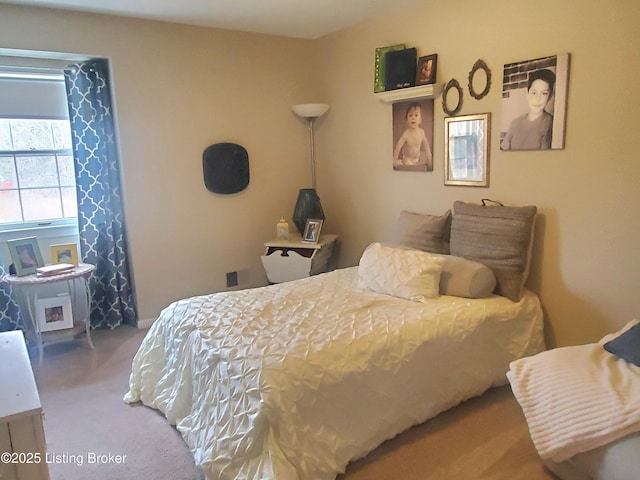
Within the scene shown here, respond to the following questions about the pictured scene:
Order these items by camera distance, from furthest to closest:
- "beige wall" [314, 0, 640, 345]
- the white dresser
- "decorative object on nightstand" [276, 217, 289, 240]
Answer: "decorative object on nightstand" [276, 217, 289, 240] → "beige wall" [314, 0, 640, 345] → the white dresser

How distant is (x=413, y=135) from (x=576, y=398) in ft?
6.93

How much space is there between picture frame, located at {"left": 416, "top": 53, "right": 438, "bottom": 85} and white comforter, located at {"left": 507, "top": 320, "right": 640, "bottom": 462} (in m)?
1.95

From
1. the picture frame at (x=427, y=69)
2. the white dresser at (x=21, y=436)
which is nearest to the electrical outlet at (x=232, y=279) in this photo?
the picture frame at (x=427, y=69)

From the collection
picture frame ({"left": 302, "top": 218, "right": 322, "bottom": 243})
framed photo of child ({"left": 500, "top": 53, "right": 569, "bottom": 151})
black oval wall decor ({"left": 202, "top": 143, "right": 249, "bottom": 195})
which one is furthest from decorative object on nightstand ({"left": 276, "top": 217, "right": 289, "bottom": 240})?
framed photo of child ({"left": 500, "top": 53, "right": 569, "bottom": 151})

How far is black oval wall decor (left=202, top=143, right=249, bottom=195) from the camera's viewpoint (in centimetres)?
381

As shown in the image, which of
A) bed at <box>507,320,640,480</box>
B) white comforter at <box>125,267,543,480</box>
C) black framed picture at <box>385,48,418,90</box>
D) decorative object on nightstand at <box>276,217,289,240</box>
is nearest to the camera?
bed at <box>507,320,640,480</box>

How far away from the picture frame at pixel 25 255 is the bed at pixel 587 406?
3041 mm

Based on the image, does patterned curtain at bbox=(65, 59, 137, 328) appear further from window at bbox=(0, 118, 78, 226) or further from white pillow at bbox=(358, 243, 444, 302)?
white pillow at bbox=(358, 243, 444, 302)

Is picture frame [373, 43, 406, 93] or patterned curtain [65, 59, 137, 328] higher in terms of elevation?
picture frame [373, 43, 406, 93]

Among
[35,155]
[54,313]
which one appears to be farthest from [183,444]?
[35,155]

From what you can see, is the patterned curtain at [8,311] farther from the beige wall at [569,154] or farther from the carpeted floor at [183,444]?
the beige wall at [569,154]

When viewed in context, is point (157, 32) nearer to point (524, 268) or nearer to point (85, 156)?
point (85, 156)

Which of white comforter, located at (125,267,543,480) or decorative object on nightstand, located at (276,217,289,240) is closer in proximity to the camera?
white comforter, located at (125,267,543,480)

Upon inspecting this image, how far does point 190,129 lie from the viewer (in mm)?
3715
